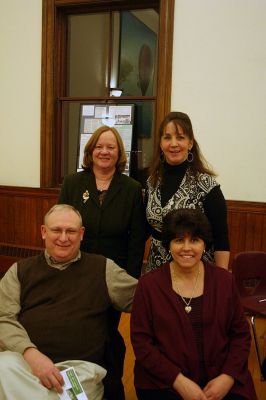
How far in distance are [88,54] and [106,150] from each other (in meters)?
2.56

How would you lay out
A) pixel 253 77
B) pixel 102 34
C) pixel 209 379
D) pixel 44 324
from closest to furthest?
pixel 209 379 < pixel 44 324 < pixel 253 77 < pixel 102 34

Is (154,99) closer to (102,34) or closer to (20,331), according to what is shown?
(102,34)

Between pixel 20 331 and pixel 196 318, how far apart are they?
0.74m

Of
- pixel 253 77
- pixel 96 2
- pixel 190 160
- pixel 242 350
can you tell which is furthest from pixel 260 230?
pixel 96 2

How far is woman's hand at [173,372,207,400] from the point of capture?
1.57m

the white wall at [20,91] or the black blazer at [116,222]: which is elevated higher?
the white wall at [20,91]

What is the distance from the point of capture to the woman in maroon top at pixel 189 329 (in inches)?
64.1

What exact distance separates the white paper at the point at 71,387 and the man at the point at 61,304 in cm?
3

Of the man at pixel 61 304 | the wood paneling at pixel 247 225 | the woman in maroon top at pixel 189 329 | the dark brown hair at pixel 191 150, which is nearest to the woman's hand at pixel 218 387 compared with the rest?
the woman in maroon top at pixel 189 329

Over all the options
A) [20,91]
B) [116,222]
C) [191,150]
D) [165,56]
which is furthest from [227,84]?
[20,91]

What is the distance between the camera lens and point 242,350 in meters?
1.68

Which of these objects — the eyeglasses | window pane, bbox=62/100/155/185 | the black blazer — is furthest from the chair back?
window pane, bbox=62/100/155/185

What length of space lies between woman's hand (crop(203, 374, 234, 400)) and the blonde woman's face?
47.2 inches

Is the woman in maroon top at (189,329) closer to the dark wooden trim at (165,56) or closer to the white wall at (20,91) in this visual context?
the dark wooden trim at (165,56)
